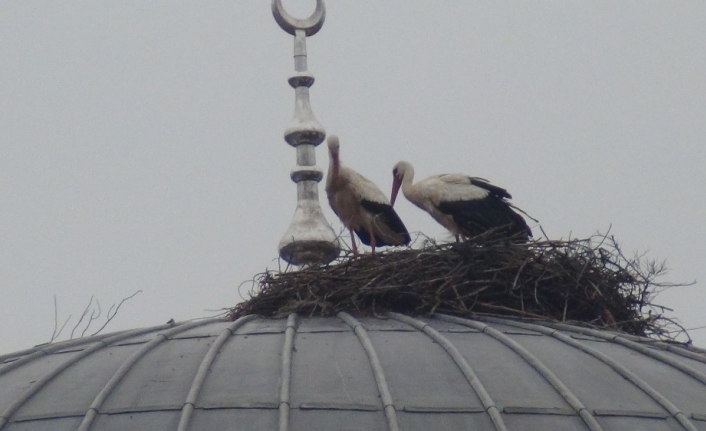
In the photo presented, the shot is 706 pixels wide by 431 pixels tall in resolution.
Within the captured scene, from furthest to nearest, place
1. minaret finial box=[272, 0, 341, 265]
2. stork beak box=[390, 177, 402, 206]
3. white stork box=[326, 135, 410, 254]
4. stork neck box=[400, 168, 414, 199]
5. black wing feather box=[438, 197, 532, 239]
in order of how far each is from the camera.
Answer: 1. stork beak box=[390, 177, 402, 206]
2. stork neck box=[400, 168, 414, 199]
3. white stork box=[326, 135, 410, 254]
4. black wing feather box=[438, 197, 532, 239]
5. minaret finial box=[272, 0, 341, 265]

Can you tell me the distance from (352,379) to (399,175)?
6.48 meters

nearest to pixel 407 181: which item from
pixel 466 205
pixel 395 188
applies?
pixel 395 188

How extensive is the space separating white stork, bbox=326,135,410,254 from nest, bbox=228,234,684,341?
2.00 metres

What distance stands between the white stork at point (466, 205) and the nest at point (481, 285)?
943 millimetres

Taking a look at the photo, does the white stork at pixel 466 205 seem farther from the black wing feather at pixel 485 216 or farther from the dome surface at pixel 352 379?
the dome surface at pixel 352 379

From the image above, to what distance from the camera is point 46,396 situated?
449 inches

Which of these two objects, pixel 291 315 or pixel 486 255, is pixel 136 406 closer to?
pixel 291 315

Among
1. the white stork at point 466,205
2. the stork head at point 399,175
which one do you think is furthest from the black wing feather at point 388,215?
the stork head at point 399,175

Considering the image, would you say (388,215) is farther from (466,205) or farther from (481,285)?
(481,285)

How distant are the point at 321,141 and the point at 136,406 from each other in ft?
19.0

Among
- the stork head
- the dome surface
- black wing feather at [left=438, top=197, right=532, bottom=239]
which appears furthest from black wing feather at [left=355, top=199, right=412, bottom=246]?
the dome surface

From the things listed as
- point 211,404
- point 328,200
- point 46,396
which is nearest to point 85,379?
point 46,396

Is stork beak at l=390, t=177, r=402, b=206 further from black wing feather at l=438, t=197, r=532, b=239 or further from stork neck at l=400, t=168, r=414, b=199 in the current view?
black wing feather at l=438, t=197, r=532, b=239

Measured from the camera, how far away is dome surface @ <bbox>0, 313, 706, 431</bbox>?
10.8m
